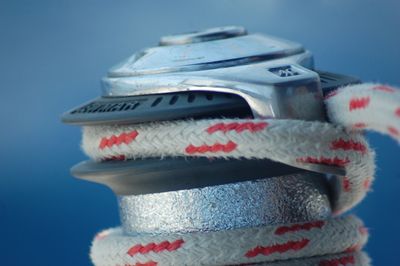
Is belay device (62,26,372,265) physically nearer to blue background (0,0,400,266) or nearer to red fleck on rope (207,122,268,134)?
red fleck on rope (207,122,268,134)

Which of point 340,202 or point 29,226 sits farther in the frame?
point 29,226

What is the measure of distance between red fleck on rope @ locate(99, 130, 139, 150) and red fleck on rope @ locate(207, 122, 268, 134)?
76mm

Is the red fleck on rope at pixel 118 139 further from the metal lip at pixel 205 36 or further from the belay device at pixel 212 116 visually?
the metal lip at pixel 205 36

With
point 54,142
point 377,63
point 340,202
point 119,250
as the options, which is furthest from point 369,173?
point 54,142

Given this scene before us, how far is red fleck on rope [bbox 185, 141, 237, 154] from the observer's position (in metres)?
0.71

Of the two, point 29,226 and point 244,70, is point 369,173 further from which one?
point 29,226

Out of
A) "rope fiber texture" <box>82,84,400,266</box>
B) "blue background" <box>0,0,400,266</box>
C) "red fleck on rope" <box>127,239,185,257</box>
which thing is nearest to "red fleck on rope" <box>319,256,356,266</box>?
"rope fiber texture" <box>82,84,400,266</box>

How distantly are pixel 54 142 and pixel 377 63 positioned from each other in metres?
0.72

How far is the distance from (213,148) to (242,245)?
0.09 m

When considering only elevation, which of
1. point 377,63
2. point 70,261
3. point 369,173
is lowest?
point 70,261

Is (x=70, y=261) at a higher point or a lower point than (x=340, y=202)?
lower

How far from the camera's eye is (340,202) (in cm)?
85

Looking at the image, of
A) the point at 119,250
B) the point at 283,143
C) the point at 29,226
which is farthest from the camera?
the point at 29,226

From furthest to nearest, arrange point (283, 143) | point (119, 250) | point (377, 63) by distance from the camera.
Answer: point (377, 63)
point (119, 250)
point (283, 143)
